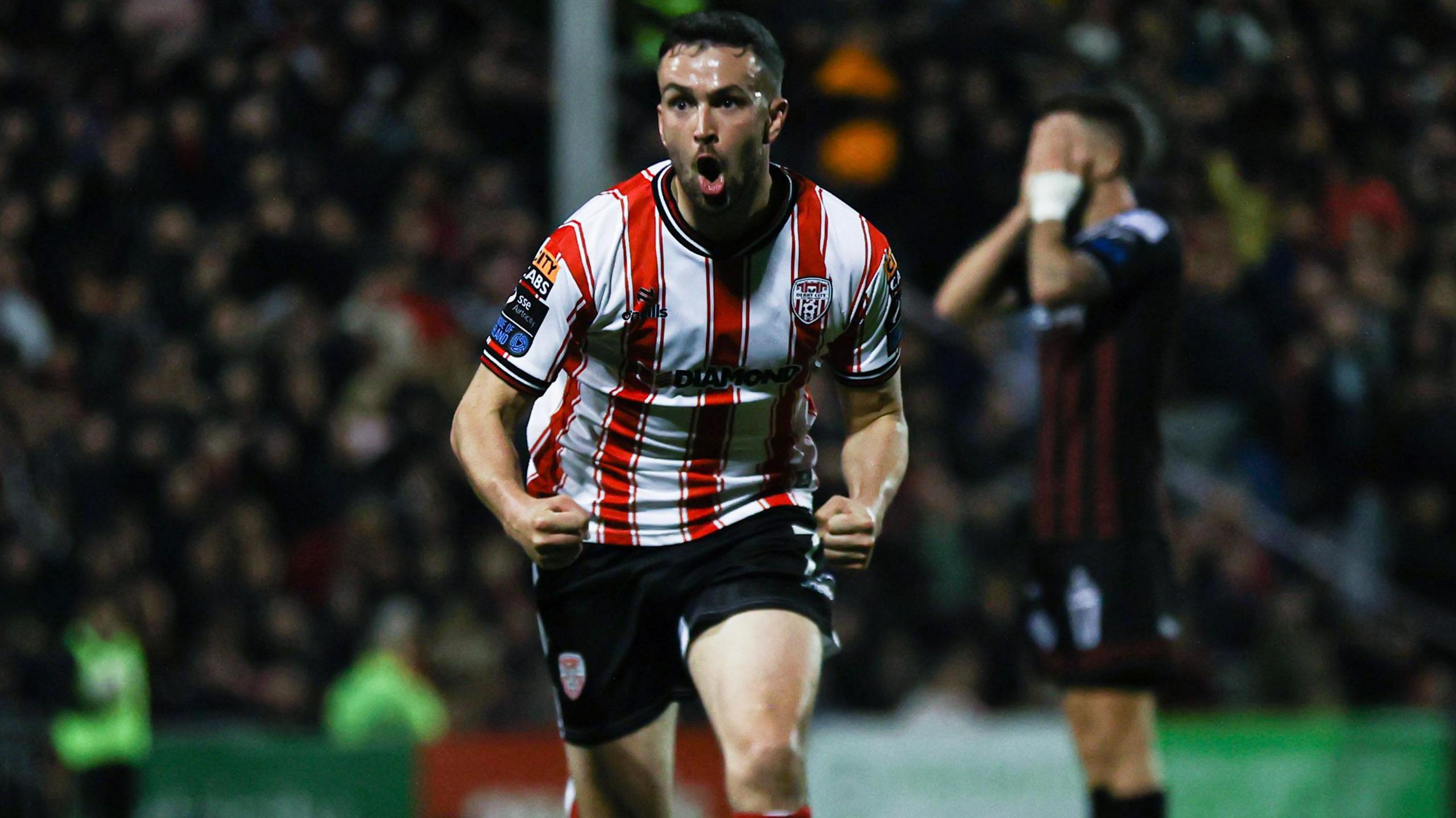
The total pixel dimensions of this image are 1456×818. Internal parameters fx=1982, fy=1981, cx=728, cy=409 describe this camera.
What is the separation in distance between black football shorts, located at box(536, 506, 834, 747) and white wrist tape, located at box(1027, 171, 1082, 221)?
142 centimetres

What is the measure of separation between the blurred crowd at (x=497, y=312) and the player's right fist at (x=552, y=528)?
573 centimetres

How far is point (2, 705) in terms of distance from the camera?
9.72 meters

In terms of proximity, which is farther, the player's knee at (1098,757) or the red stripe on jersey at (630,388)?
the player's knee at (1098,757)

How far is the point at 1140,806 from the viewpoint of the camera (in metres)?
5.38

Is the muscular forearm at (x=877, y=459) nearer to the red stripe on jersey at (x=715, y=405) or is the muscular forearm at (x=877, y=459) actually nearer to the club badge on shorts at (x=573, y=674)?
the red stripe on jersey at (x=715, y=405)

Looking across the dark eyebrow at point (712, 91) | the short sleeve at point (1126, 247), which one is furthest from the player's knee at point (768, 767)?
the short sleeve at point (1126, 247)

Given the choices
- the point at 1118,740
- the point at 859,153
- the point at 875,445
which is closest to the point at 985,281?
the point at 1118,740

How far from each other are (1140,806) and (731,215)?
223 centimetres

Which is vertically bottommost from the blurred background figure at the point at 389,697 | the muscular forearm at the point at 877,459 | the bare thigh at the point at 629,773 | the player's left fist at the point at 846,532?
the blurred background figure at the point at 389,697

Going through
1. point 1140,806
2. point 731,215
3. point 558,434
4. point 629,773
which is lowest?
point 1140,806

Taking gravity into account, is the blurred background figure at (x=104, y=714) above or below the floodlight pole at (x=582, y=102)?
below

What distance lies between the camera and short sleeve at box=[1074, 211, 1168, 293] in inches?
215

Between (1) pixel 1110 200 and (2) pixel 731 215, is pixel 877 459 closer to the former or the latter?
(2) pixel 731 215

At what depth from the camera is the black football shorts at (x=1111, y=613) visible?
5469mm
